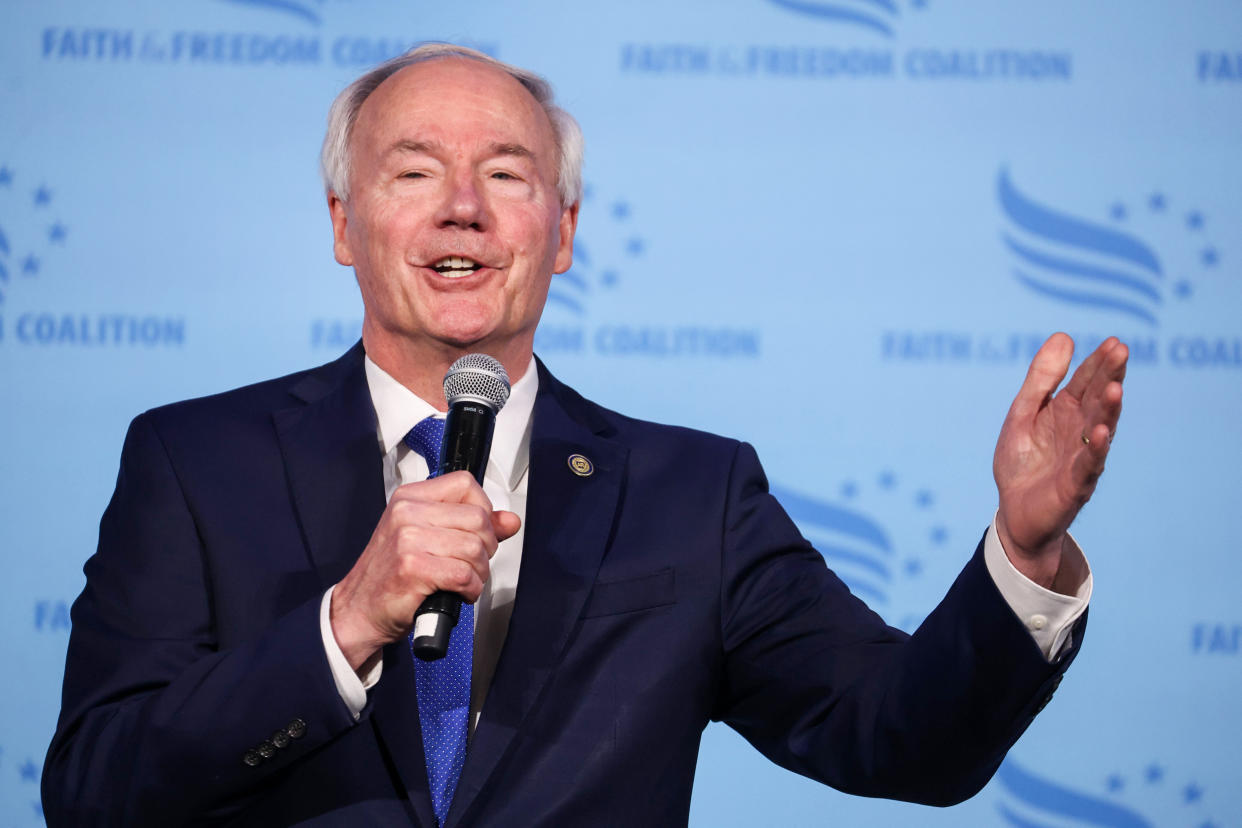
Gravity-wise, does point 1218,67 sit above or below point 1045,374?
above

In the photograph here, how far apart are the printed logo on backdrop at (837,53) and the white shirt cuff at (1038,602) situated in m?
1.82

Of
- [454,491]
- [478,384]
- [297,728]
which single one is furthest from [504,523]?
[297,728]

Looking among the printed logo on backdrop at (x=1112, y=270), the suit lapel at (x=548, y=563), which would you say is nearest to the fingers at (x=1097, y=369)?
the suit lapel at (x=548, y=563)

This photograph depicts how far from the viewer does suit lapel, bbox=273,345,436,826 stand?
61.0 inches

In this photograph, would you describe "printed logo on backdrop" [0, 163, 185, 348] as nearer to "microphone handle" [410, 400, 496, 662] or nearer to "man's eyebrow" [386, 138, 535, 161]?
"man's eyebrow" [386, 138, 535, 161]

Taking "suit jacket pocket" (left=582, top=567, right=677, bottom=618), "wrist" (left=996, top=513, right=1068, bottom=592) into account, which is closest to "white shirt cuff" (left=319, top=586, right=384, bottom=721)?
"suit jacket pocket" (left=582, top=567, right=677, bottom=618)

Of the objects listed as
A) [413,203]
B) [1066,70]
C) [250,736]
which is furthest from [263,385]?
[1066,70]

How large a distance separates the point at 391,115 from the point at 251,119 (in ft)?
3.90

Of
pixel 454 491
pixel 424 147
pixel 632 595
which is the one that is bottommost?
pixel 632 595

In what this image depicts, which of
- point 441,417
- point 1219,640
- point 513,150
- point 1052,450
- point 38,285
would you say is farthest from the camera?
point 38,285

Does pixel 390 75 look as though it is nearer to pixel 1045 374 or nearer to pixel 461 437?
pixel 461 437

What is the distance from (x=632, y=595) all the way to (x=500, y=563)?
19cm

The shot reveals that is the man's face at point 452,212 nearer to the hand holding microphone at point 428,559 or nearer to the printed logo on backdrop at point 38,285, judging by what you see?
the hand holding microphone at point 428,559

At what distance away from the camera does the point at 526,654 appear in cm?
163
